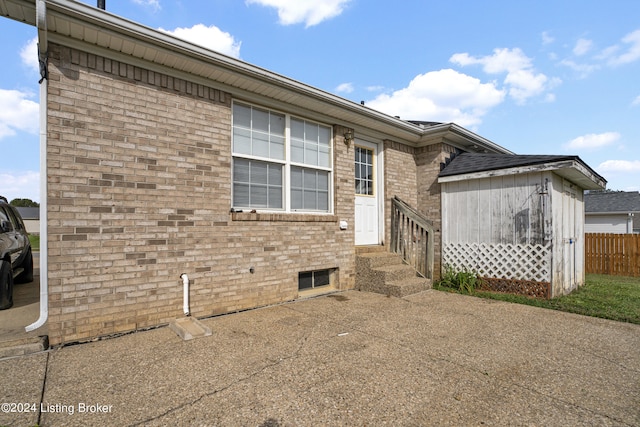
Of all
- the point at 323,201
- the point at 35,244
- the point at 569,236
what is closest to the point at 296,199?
the point at 323,201

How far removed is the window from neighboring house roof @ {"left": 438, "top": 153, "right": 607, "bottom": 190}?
124 inches

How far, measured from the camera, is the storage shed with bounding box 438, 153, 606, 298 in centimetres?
601

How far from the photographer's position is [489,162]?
699cm

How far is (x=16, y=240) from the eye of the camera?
6512 mm

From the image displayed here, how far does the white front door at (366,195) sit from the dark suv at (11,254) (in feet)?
20.2

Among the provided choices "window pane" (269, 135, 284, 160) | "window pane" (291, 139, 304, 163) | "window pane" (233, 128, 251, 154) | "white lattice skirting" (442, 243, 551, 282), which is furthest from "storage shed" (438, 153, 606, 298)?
"window pane" (233, 128, 251, 154)

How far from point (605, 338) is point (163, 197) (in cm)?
590

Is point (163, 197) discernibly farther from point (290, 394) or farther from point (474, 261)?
point (474, 261)

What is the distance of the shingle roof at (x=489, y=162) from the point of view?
19.8 feet

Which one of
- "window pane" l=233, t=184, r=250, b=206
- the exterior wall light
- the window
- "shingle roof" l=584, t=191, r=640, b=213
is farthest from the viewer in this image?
"shingle roof" l=584, t=191, r=640, b=213

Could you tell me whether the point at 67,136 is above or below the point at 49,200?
above

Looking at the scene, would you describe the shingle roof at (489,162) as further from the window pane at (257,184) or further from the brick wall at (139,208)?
the brick wall at (139,208)

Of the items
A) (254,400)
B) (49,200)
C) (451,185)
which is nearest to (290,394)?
(254,400)

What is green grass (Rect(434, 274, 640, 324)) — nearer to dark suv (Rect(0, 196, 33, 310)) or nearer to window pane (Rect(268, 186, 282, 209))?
window pane (Rect(268, 186, 282, 209))
